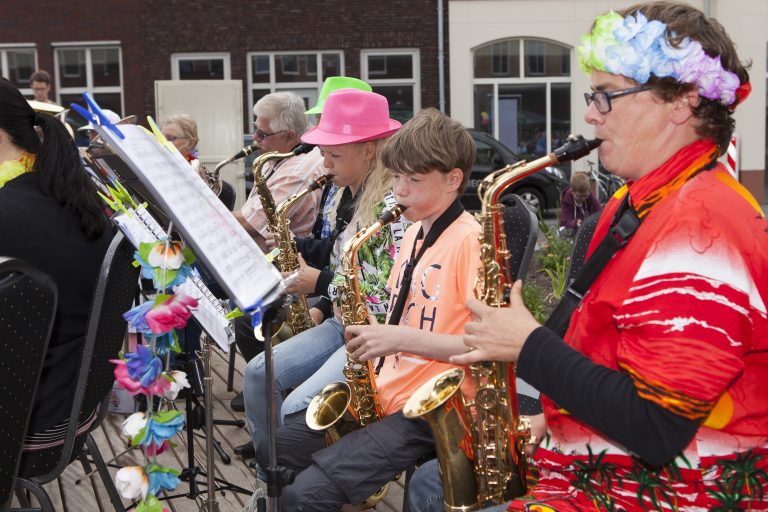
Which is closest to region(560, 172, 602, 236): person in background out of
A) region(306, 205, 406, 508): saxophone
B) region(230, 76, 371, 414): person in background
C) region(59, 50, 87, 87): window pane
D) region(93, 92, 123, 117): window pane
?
region(230, 76, 371, 414): person in background

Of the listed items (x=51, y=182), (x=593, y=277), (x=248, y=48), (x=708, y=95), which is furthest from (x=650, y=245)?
(x=248, y=48)

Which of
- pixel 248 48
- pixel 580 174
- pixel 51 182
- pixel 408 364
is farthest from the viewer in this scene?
pixel 248 48

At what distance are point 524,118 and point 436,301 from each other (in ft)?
56.6

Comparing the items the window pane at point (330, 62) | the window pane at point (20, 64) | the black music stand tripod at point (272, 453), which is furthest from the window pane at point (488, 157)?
the black music stand tripod at point (272, 453)

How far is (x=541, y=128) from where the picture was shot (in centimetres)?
1947

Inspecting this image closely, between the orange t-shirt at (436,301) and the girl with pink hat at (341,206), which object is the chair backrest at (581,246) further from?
the girl with pink hat at (341,206)

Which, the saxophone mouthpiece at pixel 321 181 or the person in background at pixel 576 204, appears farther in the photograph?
the person in background at pixel 576 204

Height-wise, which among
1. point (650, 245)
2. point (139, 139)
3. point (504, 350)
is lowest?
point (504, 350)

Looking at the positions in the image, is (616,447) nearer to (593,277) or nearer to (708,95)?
(593,277)

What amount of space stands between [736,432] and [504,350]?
0.50 meters

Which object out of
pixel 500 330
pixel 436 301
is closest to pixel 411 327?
pixel 436 301

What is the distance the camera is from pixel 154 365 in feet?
7.42

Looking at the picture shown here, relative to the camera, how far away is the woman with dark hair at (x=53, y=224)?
300 cm

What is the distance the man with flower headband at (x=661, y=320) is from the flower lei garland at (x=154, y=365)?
76cm
